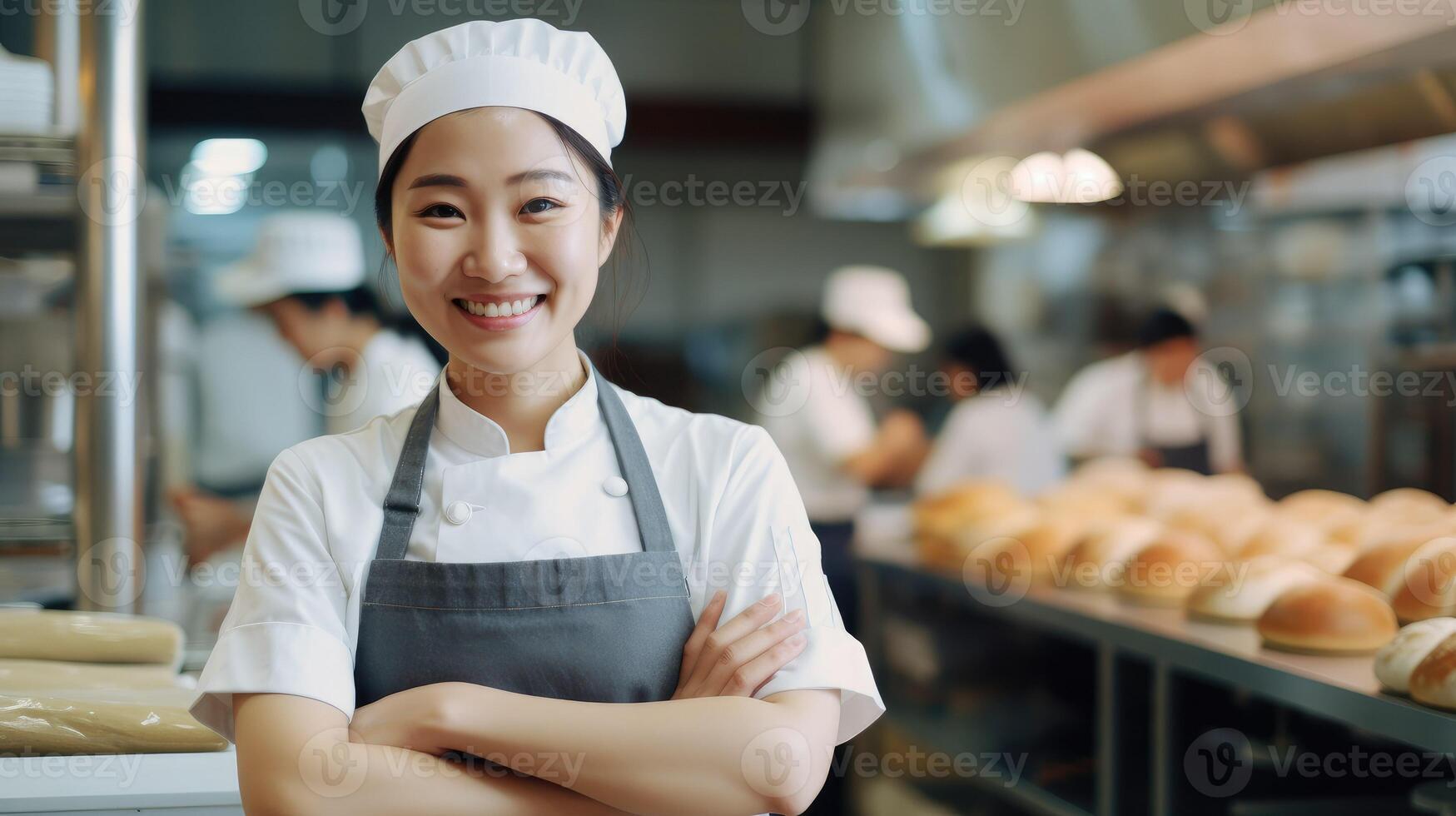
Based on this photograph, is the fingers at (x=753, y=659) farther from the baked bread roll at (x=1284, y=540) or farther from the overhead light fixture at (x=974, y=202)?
the overhead light fixture at (x=974, y=202)

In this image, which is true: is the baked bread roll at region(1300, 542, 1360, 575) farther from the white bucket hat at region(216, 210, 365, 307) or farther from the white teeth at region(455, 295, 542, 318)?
the white bucket hat at region(216, 210, 365, 307)

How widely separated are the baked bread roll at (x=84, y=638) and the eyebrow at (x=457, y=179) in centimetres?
76

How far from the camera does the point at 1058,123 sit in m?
3.59

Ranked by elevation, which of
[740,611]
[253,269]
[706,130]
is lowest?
[740,611]

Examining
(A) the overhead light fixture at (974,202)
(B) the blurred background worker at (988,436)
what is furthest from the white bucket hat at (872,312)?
(B) the blurred background worker at (988,436)

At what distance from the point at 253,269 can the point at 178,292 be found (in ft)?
3.17

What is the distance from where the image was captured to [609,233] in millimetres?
1141

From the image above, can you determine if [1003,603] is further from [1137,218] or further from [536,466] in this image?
[1137,218]

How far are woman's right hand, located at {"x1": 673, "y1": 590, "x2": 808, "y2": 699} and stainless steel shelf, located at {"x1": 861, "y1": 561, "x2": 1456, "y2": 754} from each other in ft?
3.63

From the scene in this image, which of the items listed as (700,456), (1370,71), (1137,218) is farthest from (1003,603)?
(1137,218)

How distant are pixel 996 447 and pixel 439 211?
325 centimetres

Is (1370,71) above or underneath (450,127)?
above

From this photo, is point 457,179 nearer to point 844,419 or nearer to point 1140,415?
point 844,419

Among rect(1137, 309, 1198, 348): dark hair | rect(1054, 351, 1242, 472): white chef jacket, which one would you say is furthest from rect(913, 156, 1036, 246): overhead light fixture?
rect(1054, 351, 1242, 472): white chef jacket
